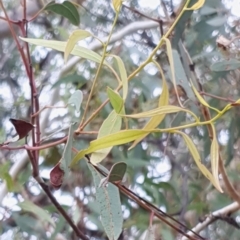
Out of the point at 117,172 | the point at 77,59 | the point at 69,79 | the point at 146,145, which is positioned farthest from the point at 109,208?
the point at 146,145

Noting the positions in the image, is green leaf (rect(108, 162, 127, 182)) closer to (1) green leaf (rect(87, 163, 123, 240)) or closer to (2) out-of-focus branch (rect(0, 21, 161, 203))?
(1) green leaf (rect(87, 163, 123, 240))

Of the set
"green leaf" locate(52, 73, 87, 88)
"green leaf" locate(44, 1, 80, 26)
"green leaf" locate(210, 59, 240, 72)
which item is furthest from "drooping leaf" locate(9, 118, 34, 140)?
"green leaf" locate(52, 73, 87, 88)

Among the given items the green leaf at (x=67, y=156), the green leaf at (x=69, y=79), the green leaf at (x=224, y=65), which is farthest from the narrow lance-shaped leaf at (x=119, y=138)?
the green leaf at (x=69, y=79)

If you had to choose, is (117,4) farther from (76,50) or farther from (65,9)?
(65,9)

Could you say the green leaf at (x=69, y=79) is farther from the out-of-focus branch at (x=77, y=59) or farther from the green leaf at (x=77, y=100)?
the green leaf at (x=77, y=100)

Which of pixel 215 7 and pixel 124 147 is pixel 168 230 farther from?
pixel 215 7
